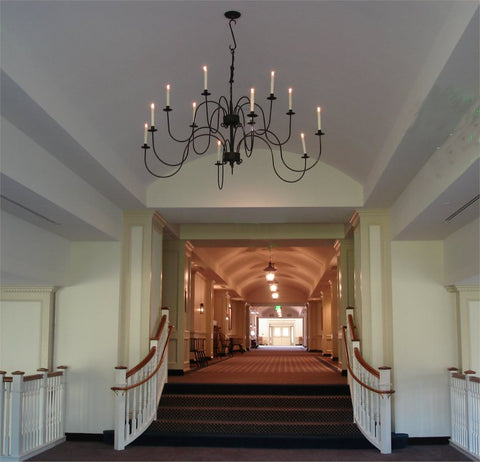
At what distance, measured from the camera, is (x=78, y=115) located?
5.85 metres

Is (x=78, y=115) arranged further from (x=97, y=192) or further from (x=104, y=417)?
(x=104, y=417)

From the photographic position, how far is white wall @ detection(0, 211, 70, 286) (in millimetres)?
6742

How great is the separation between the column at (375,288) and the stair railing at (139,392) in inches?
113

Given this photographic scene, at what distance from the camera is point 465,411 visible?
7332mm

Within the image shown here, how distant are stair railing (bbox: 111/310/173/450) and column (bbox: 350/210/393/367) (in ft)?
9.46

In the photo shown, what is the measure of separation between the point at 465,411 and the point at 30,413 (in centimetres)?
Answer: 522

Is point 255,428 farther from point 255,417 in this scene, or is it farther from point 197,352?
point 197,352

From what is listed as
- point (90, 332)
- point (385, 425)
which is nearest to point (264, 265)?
point (90, 332)

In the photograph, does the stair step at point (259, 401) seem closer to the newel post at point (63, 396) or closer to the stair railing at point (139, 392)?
the stair railing at point (139, 392)

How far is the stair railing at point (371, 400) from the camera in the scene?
24.0 feet

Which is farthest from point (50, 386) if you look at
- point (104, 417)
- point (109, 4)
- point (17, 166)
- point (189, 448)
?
point (109, 4)

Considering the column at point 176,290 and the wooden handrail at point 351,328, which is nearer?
the wooden handrail at point 351,328

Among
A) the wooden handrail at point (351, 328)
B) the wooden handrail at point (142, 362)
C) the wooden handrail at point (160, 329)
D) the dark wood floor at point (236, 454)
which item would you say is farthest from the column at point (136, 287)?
the wooden handrail at point (351, 328)

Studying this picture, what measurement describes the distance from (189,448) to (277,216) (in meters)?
3.41
